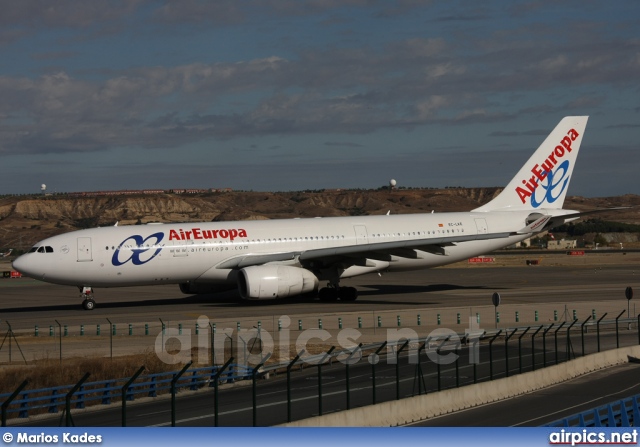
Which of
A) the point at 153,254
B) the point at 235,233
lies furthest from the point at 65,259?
the point at 235,233

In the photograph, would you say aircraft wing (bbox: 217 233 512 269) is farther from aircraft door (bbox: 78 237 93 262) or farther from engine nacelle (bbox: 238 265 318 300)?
aircraft door (bbox: 78 237 93 262)

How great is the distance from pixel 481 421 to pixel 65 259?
29.2 m

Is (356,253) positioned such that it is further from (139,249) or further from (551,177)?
(551,177)

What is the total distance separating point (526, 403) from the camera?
24.6 meters

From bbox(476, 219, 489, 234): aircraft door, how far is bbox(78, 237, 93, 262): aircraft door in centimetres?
2243

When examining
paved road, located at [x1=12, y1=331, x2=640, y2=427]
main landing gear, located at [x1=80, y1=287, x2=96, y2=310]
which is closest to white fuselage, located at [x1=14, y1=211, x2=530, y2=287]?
main landing gear, located at [x1=80, y1=287, x2=96, y2=310]

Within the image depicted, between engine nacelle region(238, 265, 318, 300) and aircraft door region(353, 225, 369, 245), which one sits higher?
aircraft door region(353, 225, 369, 245)

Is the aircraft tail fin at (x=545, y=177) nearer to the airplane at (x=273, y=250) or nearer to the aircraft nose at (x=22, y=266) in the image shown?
the airplane at (x=273, y=250)

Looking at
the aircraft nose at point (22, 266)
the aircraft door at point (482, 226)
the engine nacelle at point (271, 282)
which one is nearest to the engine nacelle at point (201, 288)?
the engine nacelle at point (271, 282)

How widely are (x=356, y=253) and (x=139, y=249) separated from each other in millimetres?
10896

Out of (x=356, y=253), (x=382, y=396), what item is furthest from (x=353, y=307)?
(x=382, y=396)

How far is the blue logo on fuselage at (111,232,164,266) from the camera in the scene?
46.7 metres

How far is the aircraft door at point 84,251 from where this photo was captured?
152 feet

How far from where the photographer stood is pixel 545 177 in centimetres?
5909
